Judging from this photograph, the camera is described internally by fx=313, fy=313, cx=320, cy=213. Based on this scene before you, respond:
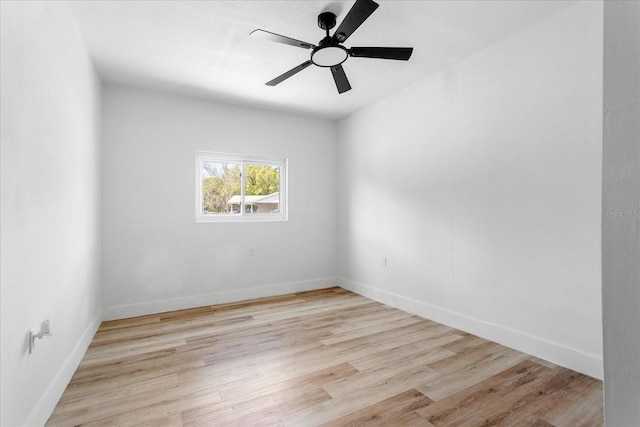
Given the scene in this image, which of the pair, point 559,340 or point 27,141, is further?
point 559,340

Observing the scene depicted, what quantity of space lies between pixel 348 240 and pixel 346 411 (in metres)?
2.91

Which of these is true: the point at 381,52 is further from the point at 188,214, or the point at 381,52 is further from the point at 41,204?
the point at 188,214

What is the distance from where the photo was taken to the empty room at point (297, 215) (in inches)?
59.8

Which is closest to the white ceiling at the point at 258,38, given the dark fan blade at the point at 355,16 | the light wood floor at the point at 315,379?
the dark fan blade at the point at 355,16

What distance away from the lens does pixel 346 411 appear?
1.78 meters

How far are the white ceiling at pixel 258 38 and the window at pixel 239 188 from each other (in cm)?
94

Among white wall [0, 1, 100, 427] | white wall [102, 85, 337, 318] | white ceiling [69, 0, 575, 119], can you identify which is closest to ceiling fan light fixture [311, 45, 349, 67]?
white ceiling [69, 0, 575, 119]

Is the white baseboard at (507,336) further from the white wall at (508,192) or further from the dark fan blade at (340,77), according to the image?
the dark fan blade at (340,77)

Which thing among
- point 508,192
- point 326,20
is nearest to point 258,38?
point 326,20

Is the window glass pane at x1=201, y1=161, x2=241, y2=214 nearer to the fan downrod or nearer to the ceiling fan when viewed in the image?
the ceiling fan

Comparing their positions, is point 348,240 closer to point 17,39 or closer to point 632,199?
point 17,39

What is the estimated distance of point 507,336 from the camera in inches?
102

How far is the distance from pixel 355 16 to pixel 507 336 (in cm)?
267

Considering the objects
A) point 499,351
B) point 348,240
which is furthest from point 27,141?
point 348,240
